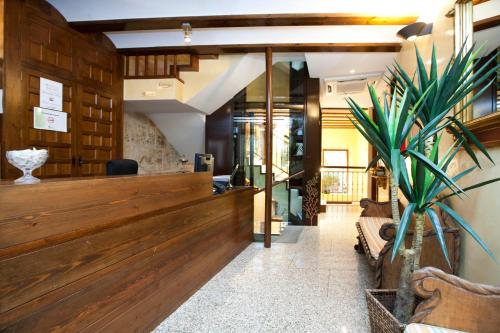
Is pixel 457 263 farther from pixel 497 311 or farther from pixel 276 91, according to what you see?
pixel 276 91

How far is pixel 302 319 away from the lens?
2371mm

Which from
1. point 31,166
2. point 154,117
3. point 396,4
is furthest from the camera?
point 154,117

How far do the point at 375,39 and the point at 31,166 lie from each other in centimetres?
406

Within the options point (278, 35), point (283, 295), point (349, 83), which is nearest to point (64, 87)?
point (278, 35)

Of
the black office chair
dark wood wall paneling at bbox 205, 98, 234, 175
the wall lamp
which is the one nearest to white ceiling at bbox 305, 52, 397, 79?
the wall lamp

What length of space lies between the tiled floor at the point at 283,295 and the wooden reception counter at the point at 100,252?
0.23 meters

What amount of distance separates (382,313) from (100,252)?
5.06ft

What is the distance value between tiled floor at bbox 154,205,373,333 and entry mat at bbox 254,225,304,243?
0.47m

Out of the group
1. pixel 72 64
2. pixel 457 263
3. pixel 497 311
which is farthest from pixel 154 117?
pixel 497 311

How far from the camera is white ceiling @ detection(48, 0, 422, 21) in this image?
3.43 meters

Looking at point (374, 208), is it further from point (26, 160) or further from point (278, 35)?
point (26, 160)

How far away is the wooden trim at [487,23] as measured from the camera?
6.19 feet

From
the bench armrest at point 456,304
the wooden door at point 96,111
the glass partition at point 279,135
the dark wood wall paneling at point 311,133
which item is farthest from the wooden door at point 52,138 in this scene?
the dark wood wall paneling at point 311,133

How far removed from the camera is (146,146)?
6.34m
